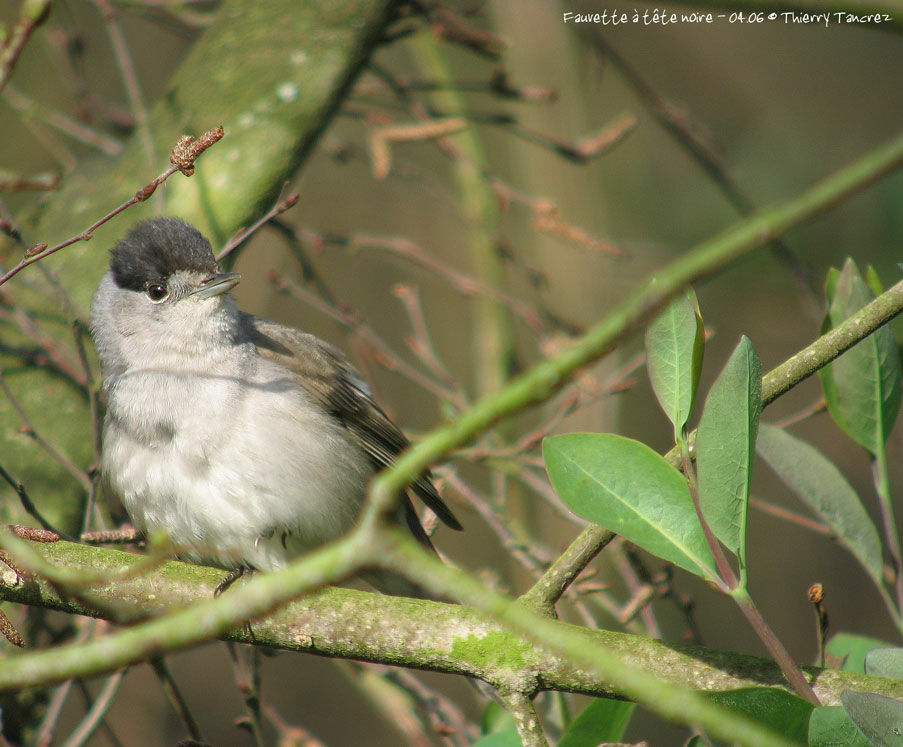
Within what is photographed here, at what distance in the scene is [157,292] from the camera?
3.04m

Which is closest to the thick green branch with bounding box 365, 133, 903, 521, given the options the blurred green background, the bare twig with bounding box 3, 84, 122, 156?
the blurred green background

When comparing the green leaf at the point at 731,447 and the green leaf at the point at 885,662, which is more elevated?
the green leaf at the point at 731,447

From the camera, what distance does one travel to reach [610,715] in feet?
4.98

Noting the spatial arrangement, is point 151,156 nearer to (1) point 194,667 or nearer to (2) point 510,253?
(2) point 510,253

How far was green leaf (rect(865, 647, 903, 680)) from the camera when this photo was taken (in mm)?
1529

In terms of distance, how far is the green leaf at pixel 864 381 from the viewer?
1.70 meters

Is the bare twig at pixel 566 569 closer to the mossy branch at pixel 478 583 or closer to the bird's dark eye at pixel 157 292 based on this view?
the mossy branch at pixel 478 583

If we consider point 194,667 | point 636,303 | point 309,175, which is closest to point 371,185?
point 309,175

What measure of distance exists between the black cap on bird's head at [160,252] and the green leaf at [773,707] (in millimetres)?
2132

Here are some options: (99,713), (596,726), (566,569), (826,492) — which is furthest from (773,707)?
(99,713)

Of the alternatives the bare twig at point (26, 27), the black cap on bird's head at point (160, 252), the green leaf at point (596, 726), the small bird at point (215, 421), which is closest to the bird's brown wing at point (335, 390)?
the small bird at point (215, 421)

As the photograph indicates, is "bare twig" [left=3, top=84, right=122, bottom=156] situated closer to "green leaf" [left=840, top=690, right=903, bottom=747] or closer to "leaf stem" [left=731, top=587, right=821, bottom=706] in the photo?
"leaf stem" [left=731, top=587, right=821, bottom=706]

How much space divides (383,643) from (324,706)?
467cm

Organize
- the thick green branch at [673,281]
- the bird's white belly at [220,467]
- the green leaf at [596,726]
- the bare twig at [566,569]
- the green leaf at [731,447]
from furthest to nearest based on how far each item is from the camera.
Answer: the bird's white belly at [220,467], the bare twig at [566,569], the green leaf at [596,726], the green leaf at [731,447], the thick green branch at [673,281]
